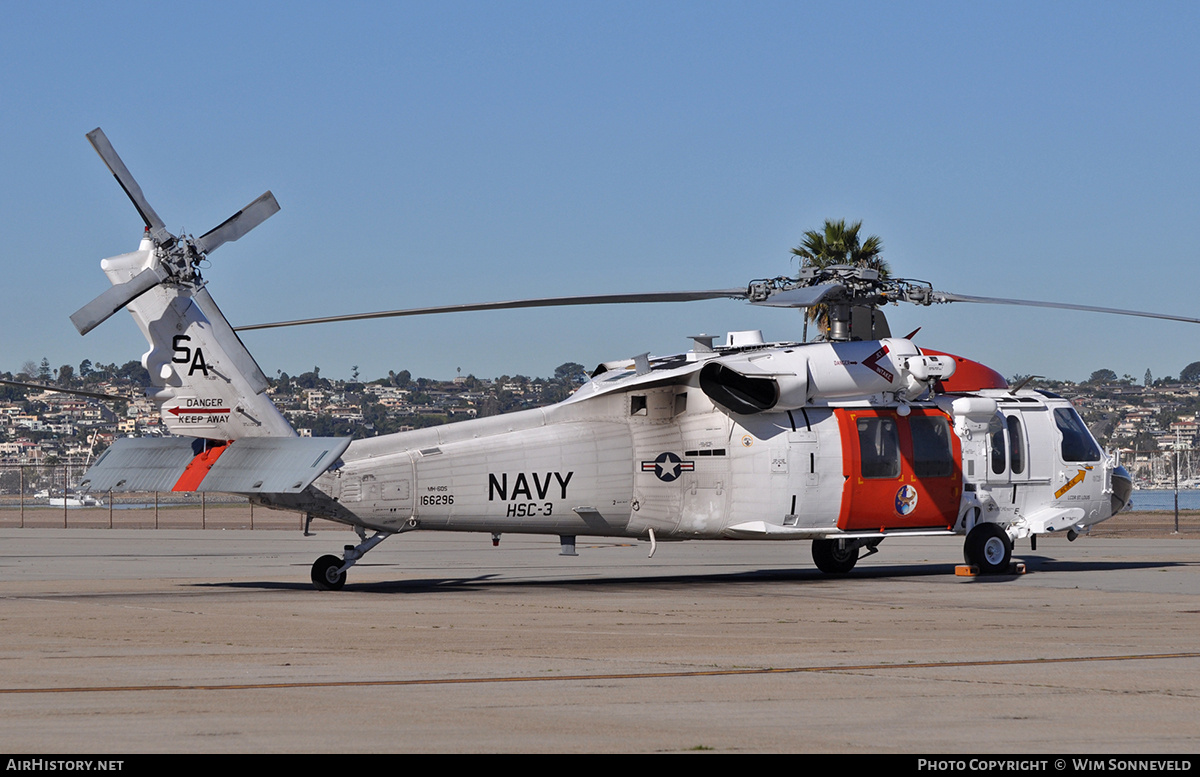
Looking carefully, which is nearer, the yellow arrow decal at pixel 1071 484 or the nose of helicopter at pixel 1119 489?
the yellow arrow decal at pixel 1071 484

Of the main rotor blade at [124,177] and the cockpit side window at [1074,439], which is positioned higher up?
the main rotor blade at [124,177]

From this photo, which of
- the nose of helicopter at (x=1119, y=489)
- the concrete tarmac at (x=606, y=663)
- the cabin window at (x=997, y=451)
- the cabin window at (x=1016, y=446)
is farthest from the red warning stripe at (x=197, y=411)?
the nose of helicopter at (x=1119, y=489)

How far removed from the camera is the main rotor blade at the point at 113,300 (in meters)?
Answer: 18.6

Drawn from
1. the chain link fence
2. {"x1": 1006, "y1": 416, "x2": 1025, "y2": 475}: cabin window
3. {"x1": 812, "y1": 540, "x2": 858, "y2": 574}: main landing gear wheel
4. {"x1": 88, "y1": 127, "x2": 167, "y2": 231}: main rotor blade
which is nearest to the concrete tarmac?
{"x1": 812, "y1": 540, "x2": 858, "y2": 574}: main landing gear wheel

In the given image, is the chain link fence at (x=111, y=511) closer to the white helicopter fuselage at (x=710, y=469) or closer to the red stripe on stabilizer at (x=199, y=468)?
the red stripe on stabilizer at (x=199, y=468)

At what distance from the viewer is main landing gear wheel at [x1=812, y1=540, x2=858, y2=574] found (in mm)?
26109

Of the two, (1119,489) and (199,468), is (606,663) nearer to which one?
(199,468)

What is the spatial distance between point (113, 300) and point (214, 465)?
2.94 m

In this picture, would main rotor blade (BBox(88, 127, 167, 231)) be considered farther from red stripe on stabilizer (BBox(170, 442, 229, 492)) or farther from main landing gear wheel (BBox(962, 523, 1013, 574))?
main landing gear wheel (BBox(962, 523, 1013, 574))

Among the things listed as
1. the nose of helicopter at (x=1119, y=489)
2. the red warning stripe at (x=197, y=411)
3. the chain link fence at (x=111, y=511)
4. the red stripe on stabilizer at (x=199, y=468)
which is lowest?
the chain link fence at (x=111, y=511)

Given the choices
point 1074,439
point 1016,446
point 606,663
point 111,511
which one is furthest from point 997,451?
point 111,511

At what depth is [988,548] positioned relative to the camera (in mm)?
24391

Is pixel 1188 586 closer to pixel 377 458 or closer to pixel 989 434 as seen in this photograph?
pixel 989 434

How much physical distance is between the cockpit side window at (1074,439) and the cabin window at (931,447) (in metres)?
2.81
